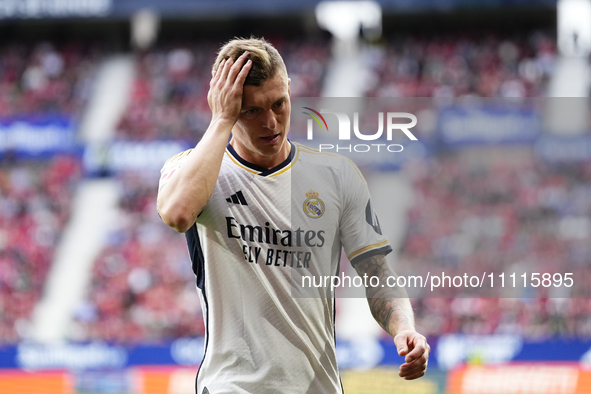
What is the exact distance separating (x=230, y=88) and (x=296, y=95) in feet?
52.4

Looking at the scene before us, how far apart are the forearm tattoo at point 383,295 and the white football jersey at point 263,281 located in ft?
0.49

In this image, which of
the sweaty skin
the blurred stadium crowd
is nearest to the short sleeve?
the sweaty skin

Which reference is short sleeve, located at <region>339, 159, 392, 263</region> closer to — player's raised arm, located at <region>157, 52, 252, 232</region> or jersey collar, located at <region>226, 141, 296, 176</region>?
jersey collar, located at <region>226, 141, 296, 176</region>

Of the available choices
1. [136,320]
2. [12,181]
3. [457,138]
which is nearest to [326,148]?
[457,138]

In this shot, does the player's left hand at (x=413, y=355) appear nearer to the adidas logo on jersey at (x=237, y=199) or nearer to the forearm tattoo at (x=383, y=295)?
the forearm tattoo at (x=383, y=295)

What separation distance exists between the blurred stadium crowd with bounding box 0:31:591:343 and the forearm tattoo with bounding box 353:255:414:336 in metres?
3.05

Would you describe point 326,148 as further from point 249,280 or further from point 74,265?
point 74,265

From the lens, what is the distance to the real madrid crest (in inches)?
95.1

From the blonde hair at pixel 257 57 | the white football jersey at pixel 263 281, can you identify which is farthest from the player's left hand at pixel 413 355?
the blonde hair at pixel 257 57

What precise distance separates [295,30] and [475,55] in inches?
224

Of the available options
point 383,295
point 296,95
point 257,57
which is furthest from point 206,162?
point 296,95

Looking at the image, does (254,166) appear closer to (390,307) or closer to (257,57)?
(257,57)

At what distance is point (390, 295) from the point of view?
8.13ft

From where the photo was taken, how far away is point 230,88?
2.21m
